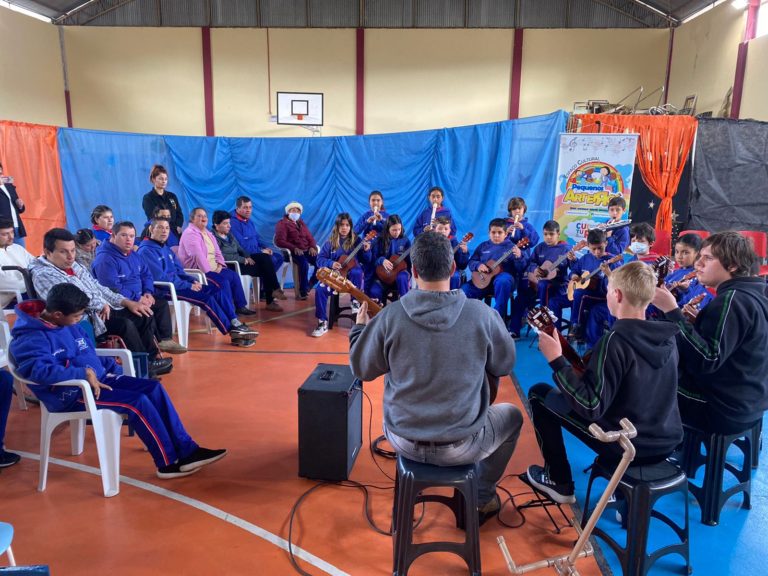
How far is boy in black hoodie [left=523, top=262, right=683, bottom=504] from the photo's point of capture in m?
1.93

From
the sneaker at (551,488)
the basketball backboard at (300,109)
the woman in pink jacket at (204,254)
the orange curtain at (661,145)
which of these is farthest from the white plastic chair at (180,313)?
the basketball backboard at (300,109)

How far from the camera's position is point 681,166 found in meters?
7.45

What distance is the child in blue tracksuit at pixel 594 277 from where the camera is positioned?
480cm

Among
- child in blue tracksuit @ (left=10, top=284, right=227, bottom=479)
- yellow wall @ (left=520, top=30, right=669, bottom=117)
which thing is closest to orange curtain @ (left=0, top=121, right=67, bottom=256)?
child in blue tracksuit @ (left=10, top=284, right=227, bottom=479)

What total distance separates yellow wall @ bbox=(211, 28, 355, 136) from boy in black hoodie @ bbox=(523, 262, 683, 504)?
30.7ft

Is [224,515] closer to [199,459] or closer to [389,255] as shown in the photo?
[199,459]

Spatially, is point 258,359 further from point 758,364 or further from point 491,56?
point 491,56

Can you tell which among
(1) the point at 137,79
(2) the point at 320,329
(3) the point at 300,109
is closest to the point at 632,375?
(2) the point at 320,329

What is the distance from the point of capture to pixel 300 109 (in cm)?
1005

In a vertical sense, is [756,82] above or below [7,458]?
above

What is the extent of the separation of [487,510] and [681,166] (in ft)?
22.7

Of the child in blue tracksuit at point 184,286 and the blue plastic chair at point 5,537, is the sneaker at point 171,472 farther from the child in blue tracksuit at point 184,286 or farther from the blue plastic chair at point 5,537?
the child in blue tracksuit at point 184,286

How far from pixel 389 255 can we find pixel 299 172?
340 centimetres

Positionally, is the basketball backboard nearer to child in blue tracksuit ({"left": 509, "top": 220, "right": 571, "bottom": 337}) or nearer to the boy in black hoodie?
child in blue tracksuit ({"left": 509, "top": 220, "right": 571, "bottom": 337})
